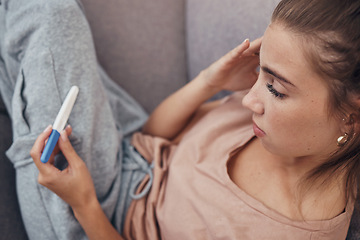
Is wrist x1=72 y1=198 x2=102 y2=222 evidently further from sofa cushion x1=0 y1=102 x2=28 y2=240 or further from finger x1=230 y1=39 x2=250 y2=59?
finger x1=230 y1=39 x2=250 y2=59

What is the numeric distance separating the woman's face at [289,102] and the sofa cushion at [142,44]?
55 cm

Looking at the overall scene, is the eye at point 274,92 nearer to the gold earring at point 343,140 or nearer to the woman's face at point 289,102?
the woman's face at point 289,102

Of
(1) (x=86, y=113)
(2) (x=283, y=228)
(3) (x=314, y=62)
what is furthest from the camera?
(1) (x=86, y=113)

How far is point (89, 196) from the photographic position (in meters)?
0.73

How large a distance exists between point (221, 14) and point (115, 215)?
664 mm

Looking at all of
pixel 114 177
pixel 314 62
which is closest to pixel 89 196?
pixel 114 177

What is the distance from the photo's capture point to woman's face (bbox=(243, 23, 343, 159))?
0.53 meters

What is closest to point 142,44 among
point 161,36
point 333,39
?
point 161,36

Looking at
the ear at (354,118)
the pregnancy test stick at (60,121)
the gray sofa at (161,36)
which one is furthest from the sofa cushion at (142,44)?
the ear at (354,118)

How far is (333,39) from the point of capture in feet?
1.66

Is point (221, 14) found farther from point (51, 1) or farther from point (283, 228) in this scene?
point (283, 228)

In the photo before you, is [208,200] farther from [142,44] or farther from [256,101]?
[142,44]

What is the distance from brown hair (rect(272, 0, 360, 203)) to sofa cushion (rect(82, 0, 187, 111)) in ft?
1.94

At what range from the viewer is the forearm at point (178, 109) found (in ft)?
2.92
